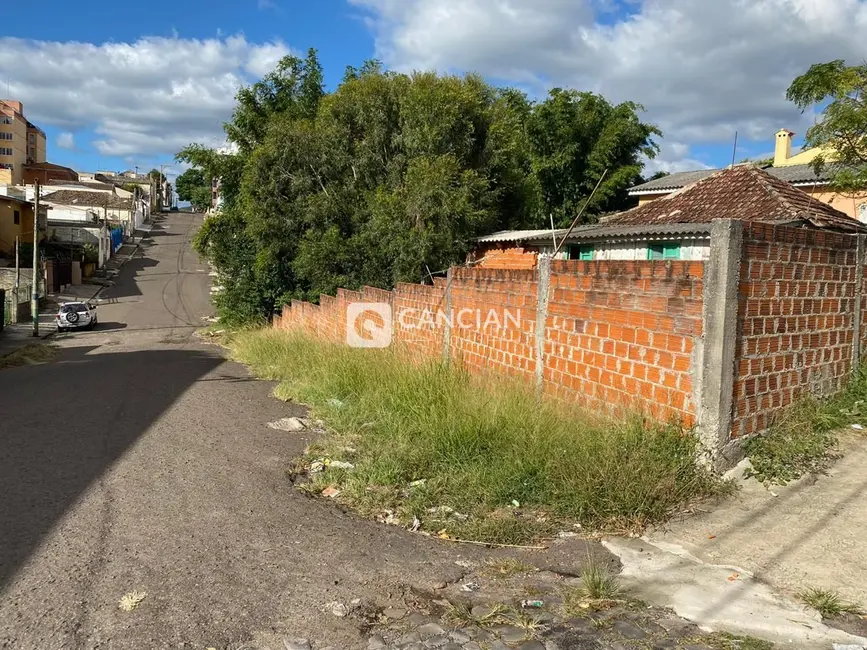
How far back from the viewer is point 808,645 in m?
2.87

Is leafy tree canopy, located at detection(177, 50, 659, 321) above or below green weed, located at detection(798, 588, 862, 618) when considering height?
above

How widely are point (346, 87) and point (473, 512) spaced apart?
685 inches

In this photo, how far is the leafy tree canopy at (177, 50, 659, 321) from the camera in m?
16.8

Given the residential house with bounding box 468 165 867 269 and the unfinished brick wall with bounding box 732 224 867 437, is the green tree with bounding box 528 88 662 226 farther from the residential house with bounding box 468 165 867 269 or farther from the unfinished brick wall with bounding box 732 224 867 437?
the unfinished brick wall with bounding box 732 224 867 437

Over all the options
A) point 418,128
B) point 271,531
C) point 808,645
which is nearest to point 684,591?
point 808,645

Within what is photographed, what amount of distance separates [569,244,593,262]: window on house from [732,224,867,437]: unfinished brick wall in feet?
34.3

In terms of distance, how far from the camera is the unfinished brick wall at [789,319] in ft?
15.9

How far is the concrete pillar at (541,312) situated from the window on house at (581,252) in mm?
10042

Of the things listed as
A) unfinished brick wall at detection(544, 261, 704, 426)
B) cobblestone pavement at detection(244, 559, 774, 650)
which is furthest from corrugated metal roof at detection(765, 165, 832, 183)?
cobblestone pavement at detection(244, 559, 774, 650)

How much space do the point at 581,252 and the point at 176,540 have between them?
14253mm

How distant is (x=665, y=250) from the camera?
13.7 meters

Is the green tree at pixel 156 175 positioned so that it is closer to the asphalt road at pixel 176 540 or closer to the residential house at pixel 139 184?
the residential house at pixel 139 184

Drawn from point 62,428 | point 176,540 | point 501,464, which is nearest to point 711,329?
point 501,464

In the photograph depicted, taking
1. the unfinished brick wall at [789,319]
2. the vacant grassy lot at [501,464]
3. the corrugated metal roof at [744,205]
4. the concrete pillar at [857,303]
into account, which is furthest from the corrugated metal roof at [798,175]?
the vacant grassy lot at [501,464]
